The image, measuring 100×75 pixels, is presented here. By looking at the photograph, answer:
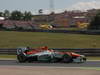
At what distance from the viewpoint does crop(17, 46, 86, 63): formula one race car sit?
18.9m

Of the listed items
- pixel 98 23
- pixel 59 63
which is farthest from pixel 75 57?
pixel 98 23

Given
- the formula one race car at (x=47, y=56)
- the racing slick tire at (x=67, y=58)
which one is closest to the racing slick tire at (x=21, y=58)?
the formula one race car at (x=47, y=56)

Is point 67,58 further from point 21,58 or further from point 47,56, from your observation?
point 21,58

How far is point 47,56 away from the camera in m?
19.3

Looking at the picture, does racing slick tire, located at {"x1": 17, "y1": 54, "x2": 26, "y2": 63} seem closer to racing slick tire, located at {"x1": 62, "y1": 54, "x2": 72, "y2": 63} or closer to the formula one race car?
the formula one race car

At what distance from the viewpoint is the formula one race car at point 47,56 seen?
18.9 meters

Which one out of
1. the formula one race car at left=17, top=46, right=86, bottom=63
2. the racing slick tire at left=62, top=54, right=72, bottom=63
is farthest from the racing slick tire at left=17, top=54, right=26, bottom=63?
the racing slick tire at left=62, top=54, right=72, bottom=63

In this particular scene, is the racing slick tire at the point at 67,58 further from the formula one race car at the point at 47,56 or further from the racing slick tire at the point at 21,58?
the racing slick tire at the point at 21,58

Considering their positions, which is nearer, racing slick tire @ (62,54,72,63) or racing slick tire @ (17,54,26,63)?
racing slick tire @ (62,54,72,63)

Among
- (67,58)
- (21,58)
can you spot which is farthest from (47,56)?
(21,58)

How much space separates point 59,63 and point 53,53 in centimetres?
60
